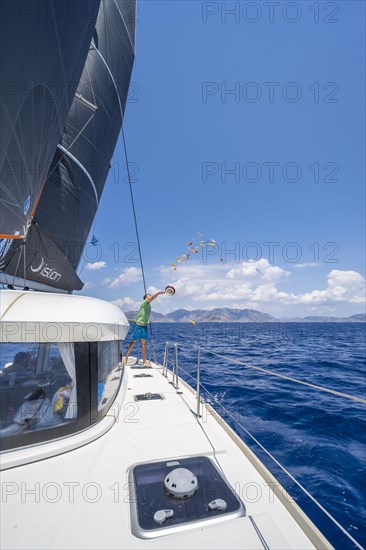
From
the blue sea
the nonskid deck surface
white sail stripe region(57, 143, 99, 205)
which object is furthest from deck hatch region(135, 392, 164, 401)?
white sail stripe region(57, 143, 99, 205)

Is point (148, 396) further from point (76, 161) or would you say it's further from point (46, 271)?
point (76, 161)

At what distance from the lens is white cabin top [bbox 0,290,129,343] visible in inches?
96.1

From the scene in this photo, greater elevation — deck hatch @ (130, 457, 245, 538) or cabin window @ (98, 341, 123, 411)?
cabin window @ (98, 341, 123, 411)

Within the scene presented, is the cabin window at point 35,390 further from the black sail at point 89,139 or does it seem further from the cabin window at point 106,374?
the black sail at point 89,139

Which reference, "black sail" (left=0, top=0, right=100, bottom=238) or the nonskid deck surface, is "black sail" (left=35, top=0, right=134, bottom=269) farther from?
the nonskid deck surface

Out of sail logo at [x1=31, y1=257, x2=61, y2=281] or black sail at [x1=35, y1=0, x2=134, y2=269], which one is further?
black sail at [x1=35, y1=0, x2=134, y2=269]

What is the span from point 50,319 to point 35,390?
0.81 m

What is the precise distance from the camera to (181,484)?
218cm

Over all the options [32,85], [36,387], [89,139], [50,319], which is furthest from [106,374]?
[89,139]

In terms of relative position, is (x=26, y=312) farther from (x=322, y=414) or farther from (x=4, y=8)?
(x=322, y=414)

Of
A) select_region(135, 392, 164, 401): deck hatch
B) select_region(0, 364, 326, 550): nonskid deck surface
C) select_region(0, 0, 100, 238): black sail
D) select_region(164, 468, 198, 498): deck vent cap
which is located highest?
select_region(0, 0, 100, 238): black sail

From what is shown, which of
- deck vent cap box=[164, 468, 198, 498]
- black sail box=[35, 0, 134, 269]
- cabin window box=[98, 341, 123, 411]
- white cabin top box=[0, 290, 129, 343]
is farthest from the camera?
black sail box=[35, 0, 134, 269]

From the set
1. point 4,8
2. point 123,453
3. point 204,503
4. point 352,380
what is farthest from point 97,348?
point 352,380

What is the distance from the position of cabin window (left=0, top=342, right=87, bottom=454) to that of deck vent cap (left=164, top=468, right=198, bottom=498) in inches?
51.5
